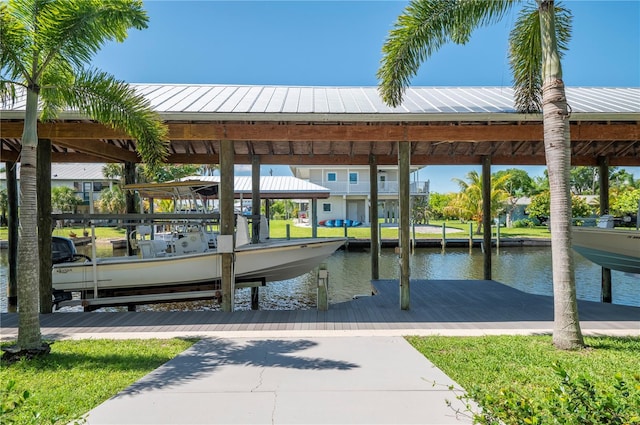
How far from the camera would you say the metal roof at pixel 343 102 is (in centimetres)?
700

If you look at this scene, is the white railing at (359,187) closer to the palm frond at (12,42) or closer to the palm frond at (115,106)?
the palm frond at (115,106)

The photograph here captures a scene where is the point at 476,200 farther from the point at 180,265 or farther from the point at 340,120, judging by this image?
the point at 180,265

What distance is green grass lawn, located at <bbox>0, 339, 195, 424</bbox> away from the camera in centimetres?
360

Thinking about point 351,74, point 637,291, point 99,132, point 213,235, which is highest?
point 351,74

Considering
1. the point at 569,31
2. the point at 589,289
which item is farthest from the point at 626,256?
the point at 569,31

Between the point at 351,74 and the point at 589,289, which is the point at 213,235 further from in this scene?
the point at 589,289

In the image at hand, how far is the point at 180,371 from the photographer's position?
4.61 m

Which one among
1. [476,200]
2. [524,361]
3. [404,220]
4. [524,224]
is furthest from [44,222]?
[524,224]

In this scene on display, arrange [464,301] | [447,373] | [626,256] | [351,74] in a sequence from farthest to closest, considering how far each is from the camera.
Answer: [351,74]
[626,256]
[464,301]
[447,373]

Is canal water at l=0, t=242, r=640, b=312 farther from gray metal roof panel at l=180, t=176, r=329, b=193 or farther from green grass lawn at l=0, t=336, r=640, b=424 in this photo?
green grass lawn at l=0, t=336, r=640, b=424

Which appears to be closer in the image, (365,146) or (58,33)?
(58,33)

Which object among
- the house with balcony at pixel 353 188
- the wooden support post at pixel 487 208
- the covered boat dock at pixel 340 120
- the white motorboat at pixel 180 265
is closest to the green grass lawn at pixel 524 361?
the covered boat dock at pixel 340 120

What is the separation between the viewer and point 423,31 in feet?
21.5

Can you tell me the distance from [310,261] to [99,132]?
5286mm
